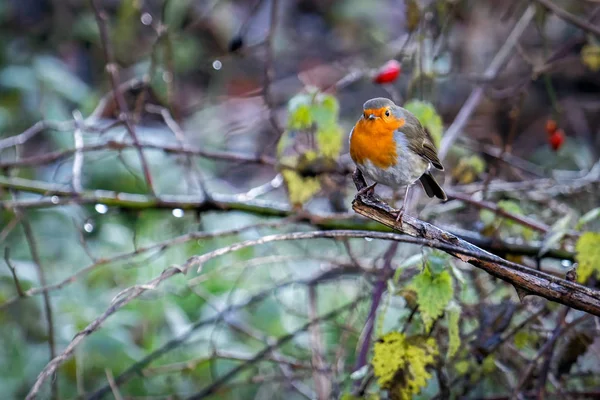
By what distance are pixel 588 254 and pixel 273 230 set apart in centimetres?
206

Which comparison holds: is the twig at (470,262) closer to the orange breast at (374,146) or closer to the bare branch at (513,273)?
the bare branch at (513,273)

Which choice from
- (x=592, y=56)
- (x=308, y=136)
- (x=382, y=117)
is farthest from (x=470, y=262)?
(x=592, y=56)

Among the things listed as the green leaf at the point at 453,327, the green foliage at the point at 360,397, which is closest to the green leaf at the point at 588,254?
the green leaf at the point at 453,327

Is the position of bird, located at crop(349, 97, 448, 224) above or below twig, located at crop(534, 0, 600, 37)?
below

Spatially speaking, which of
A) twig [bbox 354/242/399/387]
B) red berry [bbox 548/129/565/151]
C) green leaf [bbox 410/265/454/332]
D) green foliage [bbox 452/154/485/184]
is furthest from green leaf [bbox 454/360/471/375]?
red berry [bbox 548/129/565/151]

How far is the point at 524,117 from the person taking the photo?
6547mm

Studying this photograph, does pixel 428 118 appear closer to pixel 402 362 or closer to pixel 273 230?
pixel 402 362

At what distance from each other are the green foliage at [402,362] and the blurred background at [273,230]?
0.02 meters

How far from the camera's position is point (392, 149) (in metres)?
2.23

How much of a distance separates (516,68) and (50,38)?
4216mm

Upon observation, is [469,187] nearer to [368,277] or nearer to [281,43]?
[368,277]

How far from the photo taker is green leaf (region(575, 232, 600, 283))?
80.7 inches

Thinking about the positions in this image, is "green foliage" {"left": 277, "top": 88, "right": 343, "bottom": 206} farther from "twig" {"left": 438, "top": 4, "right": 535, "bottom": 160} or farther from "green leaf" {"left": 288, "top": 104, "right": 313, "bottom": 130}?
"twig" {"left": 438, "top": 4, "right": 535, "bottom": 160}

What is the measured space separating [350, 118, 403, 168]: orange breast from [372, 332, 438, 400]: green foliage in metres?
0.60
